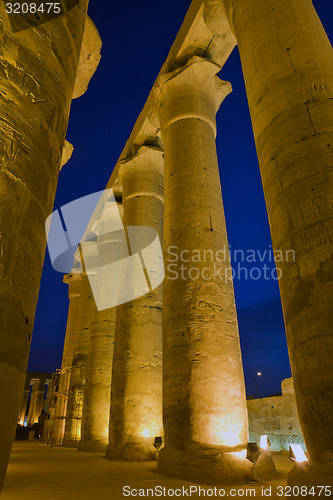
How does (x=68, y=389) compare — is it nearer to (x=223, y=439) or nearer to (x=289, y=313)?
(x=223, y=439)

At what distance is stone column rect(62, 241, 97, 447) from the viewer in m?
14.7

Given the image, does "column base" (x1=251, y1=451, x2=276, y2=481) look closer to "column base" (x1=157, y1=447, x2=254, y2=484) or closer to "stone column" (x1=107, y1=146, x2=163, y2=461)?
"column base" (x1=157, y1=447, x2=254, y2=484)

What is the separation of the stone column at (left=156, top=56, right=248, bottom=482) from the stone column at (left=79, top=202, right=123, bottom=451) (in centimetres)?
610

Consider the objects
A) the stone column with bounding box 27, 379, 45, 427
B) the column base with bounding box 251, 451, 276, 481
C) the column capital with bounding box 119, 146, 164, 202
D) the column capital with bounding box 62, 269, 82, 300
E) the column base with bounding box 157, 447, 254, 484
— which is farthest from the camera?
the stone column with bounding box 27, 379, 45, 427

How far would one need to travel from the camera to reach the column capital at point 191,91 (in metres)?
8.69

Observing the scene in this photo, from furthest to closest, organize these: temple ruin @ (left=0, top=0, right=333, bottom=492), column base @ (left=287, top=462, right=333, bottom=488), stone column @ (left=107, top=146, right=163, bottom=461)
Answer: stone column @ (left=107, top=146, right=163, bottom=461) < column base @ (left=287, top=462, right=333, bottom=488) < temple ruin @ (left=0, top=0, right=333, bottom=492)

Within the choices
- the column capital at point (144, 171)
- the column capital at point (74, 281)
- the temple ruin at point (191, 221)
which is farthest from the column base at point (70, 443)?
the column capital at point (144, 171)

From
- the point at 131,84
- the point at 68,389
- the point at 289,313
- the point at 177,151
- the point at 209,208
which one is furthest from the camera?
the point at 131,84

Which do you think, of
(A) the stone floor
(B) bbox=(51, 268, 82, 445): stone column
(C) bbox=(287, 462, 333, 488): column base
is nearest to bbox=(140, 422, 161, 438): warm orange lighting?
(A) the stone floor

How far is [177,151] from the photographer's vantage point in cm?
813

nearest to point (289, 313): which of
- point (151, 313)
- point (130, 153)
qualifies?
point (151, 313)

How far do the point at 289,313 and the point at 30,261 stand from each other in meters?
2.89

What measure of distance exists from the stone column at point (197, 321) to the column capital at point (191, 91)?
1.4 inches

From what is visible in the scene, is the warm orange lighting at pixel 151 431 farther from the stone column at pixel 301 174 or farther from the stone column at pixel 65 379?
the stone column at pixel 65 379
